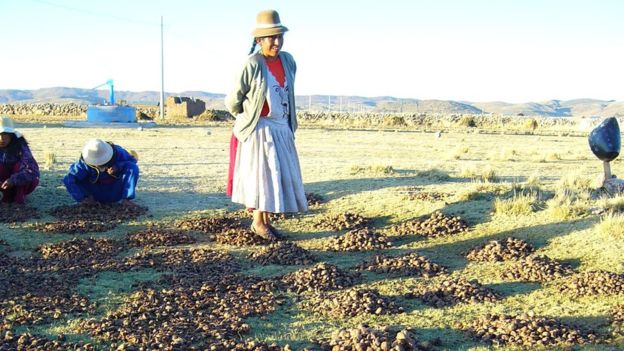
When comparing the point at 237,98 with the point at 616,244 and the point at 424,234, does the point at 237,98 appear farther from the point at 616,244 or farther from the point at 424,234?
the point at 616,244

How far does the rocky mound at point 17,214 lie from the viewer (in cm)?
822

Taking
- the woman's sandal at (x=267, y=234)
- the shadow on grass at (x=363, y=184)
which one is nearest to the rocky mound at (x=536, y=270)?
the woman's sandal at (x=267, y=234)

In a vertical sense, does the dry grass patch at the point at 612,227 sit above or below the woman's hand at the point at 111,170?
below

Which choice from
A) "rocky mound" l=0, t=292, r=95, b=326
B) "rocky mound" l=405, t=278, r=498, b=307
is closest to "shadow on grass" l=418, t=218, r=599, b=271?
"rocky mound" l=405, t=278, r=498, b=307

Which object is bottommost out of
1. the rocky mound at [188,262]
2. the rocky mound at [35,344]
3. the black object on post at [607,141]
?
the rocky mound at [35,344]

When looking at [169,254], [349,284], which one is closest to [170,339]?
[349,284]

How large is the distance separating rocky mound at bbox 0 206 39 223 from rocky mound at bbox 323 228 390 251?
3.73 meters

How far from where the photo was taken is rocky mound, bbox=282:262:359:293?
5.65m

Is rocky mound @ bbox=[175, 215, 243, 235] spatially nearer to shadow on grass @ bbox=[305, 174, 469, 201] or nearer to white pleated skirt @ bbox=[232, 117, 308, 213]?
white pleated skirt @ bbox=[232, 117, 308, 213]

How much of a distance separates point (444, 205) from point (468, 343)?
13.4 feet

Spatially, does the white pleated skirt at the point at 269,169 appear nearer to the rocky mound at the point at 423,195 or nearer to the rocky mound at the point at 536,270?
the rocky mound at the point at 423,195

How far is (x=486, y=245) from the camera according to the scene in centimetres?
673

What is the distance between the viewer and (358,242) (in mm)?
7133

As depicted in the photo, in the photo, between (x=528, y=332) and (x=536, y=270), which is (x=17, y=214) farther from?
(x=528, y=332)
